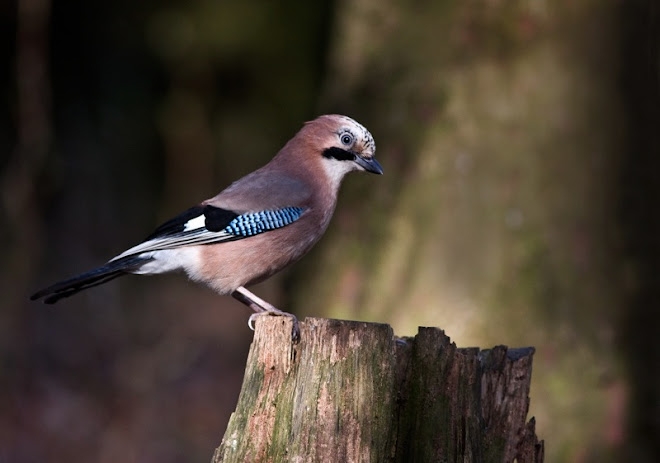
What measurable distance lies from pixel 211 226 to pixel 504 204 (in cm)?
235

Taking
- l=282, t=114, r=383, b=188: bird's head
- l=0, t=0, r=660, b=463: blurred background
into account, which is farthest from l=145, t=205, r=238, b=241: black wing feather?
l=0, t=0, r=660, b=463: blurred background

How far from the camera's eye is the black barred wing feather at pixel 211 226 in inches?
209

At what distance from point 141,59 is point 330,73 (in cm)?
665

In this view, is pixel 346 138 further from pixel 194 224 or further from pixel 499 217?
pixel 499 217

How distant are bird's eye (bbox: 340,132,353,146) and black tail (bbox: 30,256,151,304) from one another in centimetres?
142

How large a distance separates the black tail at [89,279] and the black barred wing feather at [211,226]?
0.30ft

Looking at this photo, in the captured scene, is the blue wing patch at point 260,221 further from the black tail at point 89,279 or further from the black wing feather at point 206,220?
the black tail at point 89,279

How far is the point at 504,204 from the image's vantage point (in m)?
6.65

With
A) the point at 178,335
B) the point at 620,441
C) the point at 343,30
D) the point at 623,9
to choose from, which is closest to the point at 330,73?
the point at 343,30

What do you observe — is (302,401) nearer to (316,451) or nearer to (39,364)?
(316,451)

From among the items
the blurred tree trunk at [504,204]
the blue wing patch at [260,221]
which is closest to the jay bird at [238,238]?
the blue wing patch at [260,221]

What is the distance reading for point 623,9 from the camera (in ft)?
22.7

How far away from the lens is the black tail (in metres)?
4.78

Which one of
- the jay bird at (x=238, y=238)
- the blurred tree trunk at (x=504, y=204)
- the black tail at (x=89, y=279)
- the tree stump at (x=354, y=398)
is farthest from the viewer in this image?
the blurred tree trunk at (x=504, y=204)
